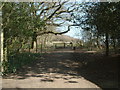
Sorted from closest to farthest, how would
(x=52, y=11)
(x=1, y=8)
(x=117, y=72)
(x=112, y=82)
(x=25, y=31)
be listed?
(x=112, y=82)
(x=1, y=8)
(x=117, y=72)
(x=25, y=31)
(x=52, y=11)

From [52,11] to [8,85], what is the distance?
18.3 metres

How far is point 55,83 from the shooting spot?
7.40 meters

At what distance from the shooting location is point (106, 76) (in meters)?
8.84

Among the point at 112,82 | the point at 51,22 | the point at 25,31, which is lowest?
the point at 112,82


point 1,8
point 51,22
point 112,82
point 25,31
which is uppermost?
point 51,22

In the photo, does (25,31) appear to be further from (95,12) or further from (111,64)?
(111,64)

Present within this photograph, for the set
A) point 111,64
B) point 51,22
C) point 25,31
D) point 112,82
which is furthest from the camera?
point 51,22

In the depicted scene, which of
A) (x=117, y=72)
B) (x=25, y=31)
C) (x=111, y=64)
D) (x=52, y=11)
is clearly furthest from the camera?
(x=52, y=11)

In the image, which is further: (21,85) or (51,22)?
(51,22)

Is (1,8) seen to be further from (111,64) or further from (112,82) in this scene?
(111,64)

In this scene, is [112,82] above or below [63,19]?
below

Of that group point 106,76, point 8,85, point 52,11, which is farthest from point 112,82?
point 52,11

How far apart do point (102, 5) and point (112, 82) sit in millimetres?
4145

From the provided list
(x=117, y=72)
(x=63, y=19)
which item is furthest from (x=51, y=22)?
(x=117, y=72)
